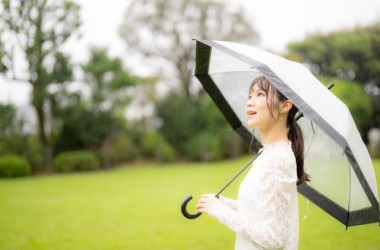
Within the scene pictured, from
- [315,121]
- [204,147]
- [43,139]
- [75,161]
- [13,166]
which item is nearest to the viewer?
[315,121]

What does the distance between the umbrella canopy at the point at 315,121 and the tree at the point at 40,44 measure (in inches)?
335

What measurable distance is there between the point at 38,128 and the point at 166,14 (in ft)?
38.8

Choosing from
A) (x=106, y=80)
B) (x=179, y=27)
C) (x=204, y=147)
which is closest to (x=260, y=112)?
(x=106, y=80)

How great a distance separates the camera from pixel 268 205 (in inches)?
63.8

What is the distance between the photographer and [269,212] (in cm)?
162

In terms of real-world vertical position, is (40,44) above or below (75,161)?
above

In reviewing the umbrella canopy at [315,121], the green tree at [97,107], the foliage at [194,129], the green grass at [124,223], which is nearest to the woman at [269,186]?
the umbrella canopy at [315,121]

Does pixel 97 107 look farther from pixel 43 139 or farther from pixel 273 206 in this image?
pixel 273 206

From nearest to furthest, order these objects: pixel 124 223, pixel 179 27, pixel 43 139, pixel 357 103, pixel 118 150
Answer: pixel 124 223 → pixel 43 139 → pixel 118 150 → pixel 357 103 → pixel 179 27

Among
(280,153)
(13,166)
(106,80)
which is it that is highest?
(280,153)

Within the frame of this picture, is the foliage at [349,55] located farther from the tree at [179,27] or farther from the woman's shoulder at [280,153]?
the woman's shoulder at [280,153]

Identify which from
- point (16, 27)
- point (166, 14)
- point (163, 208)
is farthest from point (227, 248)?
point (166, 14)

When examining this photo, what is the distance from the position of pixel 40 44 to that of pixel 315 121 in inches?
514

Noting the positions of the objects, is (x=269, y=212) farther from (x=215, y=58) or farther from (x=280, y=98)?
(x=215, y=58)
